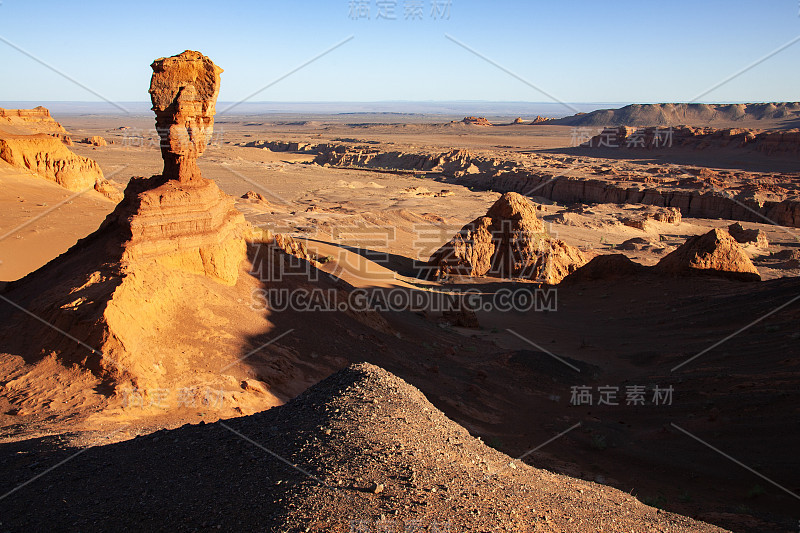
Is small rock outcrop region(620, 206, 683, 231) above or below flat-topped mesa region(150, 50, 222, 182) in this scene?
below

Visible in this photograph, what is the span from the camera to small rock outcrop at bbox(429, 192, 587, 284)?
21.3 m

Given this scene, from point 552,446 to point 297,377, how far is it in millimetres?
4506

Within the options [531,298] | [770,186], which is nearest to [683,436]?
[531,298]

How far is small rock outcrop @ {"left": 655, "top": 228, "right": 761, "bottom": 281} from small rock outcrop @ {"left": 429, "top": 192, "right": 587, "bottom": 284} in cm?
491

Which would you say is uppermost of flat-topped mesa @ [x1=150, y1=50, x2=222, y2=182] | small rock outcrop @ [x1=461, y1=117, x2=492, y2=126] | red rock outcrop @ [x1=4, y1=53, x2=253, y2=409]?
small rock outcrop @ [x1=461, y1=117, x2=492, y2=126]

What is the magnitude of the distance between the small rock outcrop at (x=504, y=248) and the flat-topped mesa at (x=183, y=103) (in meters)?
13.0

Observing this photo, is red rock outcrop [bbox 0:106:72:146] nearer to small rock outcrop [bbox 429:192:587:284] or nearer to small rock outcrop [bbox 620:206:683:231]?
small rock outcrop [bbox 429:192:587:284]

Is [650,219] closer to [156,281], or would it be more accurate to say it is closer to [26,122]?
[156,281]

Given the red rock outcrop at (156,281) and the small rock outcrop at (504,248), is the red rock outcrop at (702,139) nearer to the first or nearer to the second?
the small rock outcrop at (504,248)

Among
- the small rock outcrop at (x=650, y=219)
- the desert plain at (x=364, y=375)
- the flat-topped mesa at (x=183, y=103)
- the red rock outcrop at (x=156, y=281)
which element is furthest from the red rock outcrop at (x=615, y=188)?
the flat-topped mesa at (x=183, y=103)

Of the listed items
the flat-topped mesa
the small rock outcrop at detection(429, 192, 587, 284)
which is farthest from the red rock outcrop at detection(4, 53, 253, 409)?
the small rock outcrop at detection(429, 192, 587, 284)

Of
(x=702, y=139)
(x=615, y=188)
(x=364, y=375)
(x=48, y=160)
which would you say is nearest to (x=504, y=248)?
(x=364, y=375)

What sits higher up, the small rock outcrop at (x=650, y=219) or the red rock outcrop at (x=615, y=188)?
the red rock outcrop at (x=615, y=188)

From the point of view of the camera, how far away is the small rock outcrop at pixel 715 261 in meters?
17.9
